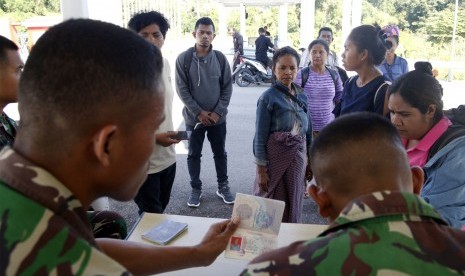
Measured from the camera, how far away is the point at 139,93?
80 centimetres

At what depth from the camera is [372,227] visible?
792mm

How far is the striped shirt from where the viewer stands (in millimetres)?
3727

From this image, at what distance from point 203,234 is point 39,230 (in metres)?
1.19

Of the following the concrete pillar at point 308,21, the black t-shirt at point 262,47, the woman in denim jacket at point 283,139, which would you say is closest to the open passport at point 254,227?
the woman in denim jacket at point 283,139

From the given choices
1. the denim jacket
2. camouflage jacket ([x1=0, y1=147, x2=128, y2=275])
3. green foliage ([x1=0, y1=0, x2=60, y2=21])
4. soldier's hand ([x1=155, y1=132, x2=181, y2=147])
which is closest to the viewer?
camouflage jacket ([x1=0, y1=147, x2=128, y2=275])

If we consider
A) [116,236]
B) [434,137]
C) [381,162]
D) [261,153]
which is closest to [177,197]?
[261,153]

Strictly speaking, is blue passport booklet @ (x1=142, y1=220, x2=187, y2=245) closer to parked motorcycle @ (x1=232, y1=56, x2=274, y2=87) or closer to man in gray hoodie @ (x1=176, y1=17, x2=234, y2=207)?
man in gray hoodie @ (x1=176, y1=17, x2=234, y2=207)

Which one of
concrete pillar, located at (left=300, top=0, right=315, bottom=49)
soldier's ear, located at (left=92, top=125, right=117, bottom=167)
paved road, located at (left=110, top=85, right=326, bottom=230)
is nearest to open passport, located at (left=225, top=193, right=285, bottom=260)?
soldier's ear, located at (left=92, top=125, right=117, bottom=167)

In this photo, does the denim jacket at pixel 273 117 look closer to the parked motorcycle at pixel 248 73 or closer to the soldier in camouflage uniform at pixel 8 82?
the soldier in camouflage uniform at pixel 8 82

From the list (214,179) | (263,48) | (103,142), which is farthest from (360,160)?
(263,48)

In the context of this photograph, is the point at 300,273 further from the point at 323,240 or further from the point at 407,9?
the point at 407,9

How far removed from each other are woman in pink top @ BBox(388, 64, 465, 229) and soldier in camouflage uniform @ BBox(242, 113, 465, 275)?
32.7 inches

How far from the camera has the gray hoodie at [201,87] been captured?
12.0ft

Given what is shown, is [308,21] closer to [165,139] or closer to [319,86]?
[319,86]
